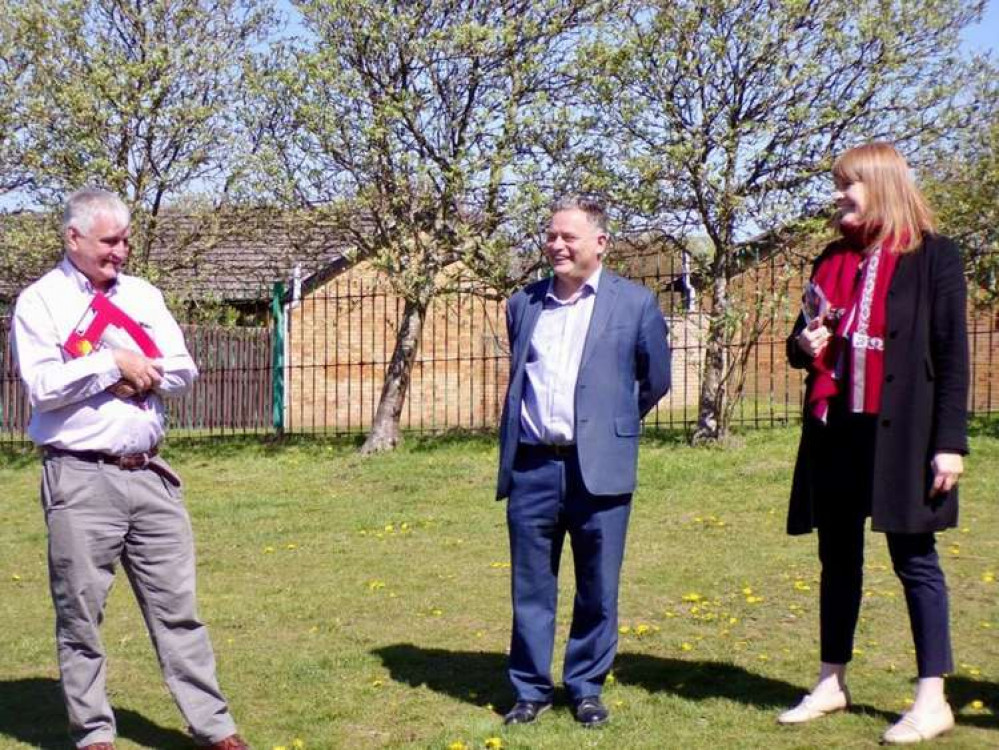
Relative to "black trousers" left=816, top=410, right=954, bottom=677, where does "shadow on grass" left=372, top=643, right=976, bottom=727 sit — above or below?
below

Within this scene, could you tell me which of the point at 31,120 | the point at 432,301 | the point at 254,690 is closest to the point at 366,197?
the point at 432,301

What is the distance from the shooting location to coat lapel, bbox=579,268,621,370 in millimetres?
5332

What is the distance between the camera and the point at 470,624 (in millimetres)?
7406

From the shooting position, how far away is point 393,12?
15586mm

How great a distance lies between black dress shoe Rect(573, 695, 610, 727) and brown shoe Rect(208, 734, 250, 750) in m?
1.30

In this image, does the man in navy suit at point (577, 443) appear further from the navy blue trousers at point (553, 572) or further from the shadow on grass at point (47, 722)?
the shadow on grass at point (47, 722)

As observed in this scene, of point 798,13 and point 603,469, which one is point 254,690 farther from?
point 798,13

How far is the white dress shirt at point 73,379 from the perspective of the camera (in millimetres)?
4680

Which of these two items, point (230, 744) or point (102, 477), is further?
point (230, 744)

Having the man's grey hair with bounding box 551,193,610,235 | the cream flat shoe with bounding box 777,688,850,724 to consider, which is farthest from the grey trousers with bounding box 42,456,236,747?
the cream flat shoe with bounding box 777,688,850,724

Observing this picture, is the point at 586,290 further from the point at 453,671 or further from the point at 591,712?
the point at 453,671

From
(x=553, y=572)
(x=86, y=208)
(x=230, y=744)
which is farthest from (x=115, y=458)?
(x=553, y=572)

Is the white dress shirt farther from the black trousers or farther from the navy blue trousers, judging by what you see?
the black trousers

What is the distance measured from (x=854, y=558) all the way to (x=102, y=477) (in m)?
2.85
